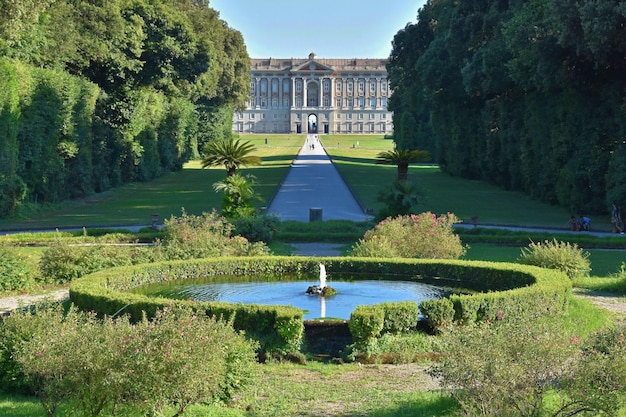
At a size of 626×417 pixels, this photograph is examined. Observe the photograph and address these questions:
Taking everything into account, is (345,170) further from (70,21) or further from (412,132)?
(70,21)

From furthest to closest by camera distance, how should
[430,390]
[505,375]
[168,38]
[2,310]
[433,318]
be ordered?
[168,38]
[2,310]
[433,318]
[430,390]
[505,375]

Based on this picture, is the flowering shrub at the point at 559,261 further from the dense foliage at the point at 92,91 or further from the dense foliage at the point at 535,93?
the dense foliage at the point at 92,91

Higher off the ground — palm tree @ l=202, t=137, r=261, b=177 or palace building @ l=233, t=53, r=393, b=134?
palace building @ l=233, t=53, r=393, b=134

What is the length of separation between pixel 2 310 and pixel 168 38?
114 feet

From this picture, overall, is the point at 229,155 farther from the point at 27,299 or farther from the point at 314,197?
the point at 314,197

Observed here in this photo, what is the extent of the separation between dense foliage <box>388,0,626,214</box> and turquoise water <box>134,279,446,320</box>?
1389 cm

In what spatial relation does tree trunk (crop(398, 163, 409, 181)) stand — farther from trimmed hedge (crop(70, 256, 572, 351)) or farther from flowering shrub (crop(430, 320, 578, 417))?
flowering shrub (crop(430, 320, 578, 417))

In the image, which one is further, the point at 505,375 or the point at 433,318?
the point at 433,318

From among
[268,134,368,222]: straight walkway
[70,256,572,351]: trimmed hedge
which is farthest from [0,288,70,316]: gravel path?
[268,134,368,222]: straight walkway

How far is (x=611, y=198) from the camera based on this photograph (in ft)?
91.7

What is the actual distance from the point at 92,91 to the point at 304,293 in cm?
2622

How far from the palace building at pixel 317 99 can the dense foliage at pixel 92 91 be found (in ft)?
353

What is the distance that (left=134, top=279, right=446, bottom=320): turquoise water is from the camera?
13562mm

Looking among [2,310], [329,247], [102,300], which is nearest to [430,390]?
[102,300]
